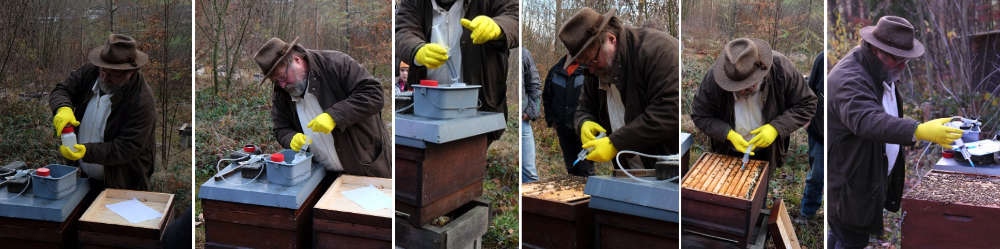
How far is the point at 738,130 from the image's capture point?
340cm

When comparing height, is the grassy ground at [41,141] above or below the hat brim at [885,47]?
below

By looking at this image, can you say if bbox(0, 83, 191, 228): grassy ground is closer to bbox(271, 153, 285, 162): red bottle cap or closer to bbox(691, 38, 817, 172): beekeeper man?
bbox(271, 153, 285, 162): red bottle cap

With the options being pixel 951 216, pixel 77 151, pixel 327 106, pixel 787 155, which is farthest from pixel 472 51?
pixel 951 216

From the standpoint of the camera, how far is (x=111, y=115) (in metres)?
3.83

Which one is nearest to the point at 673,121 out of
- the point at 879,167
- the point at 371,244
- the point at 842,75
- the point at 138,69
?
the point at 842,75

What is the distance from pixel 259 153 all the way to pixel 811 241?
3.12 meters

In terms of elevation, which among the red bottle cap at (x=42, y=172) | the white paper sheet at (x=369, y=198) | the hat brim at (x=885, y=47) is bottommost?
the white paper sheet at (x=369, y=198)

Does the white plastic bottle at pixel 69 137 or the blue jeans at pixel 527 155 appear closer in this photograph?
the blue jeans at pixel 527 155

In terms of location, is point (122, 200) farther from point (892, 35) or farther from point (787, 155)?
point (892, 35)

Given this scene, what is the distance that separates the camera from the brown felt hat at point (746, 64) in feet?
10.7

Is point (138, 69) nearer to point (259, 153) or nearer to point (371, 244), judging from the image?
point (259, 153)

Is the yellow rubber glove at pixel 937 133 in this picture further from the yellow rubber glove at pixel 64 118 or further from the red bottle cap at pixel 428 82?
the yellow rubber glove at pixel 64 118

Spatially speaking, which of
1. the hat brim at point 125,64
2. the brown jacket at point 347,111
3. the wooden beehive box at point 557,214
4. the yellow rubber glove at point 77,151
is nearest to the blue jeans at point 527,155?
the wooden beehive box at point 557,214

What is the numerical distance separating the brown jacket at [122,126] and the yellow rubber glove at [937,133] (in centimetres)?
438
